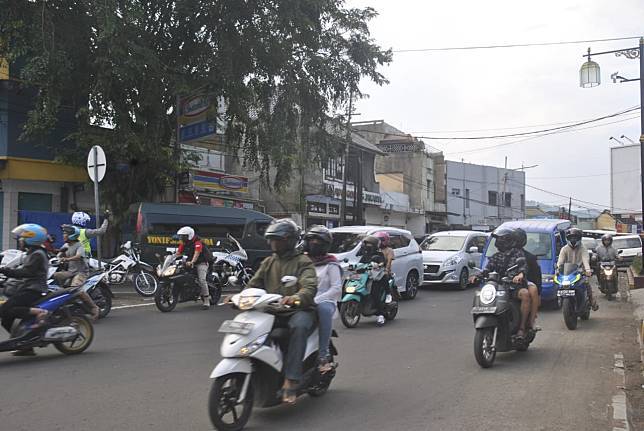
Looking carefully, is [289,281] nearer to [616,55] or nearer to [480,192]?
[616,55]

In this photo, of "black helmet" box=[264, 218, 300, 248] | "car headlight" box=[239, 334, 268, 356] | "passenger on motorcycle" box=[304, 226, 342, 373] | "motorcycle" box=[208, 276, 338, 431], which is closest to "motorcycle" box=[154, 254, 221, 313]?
"passenger on motorcycle" box=[304, 226, 342, 373]

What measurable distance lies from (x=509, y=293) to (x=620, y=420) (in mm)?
2587

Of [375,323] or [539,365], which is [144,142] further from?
[539,365]

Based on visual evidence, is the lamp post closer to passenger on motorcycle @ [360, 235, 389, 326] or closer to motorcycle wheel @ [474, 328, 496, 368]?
passenger on motorcycle @ [360, 235, 389, 326]

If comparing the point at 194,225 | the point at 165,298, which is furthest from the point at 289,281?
the point at 194,225

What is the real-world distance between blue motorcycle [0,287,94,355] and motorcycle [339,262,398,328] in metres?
4.42

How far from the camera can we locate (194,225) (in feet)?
61.3

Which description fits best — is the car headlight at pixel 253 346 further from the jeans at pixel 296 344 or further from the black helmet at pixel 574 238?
the black helmet at pixel 574 238

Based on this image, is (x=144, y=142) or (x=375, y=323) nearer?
(x=375, y=323)

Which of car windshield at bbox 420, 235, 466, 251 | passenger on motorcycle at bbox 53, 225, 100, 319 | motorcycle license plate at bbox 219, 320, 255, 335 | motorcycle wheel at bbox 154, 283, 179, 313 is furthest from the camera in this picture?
car windshield at bbox 420, 235, 466, 251

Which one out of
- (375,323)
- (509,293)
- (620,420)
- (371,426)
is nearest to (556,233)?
(375,323)

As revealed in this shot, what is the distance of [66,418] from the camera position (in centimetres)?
525

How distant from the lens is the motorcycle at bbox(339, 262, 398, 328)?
10.8 metres

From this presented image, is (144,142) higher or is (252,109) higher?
(252,109)
